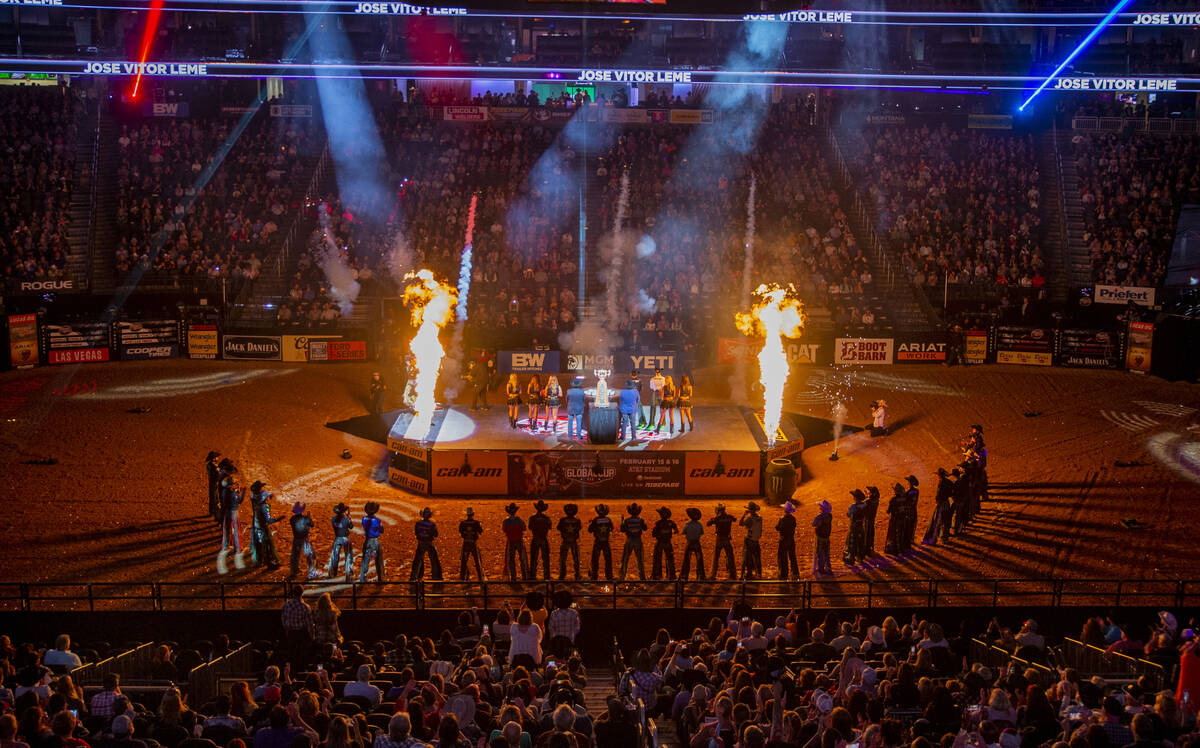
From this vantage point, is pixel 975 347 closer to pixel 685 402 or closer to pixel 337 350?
pixel 685 402

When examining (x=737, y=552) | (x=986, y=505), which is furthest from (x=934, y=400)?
(x=737, y=552)

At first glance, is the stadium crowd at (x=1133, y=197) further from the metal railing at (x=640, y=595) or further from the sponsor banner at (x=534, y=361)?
the metal railing at (x=640, y=595)

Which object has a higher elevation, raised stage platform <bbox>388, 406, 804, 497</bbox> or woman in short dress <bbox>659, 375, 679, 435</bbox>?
woman in short dress <bbox>659, 375, 679, 435</bbox>

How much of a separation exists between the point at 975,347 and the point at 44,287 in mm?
30123

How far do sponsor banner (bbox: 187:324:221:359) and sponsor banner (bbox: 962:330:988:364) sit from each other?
943 inches

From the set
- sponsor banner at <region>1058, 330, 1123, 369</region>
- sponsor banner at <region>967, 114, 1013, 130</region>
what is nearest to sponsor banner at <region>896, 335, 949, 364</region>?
sponsor banner at <region>1058, 330, 1123, 369</region>

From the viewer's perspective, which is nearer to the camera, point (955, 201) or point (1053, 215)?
point (955, 201)

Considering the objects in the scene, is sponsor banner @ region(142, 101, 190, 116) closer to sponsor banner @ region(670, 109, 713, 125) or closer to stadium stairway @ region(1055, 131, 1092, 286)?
sponsor banner @ region(670, 109, 713, 125)

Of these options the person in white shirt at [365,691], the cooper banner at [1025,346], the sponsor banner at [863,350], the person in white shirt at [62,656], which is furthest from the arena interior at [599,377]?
the person in white shirt at [365,691]

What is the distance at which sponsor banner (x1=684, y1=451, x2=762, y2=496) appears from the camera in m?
23.0

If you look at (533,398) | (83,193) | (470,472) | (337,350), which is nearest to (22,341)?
(337,350)

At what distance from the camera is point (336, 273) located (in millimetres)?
37406

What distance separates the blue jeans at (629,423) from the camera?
958 inches

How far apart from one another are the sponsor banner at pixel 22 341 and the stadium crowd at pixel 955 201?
28.5 m
